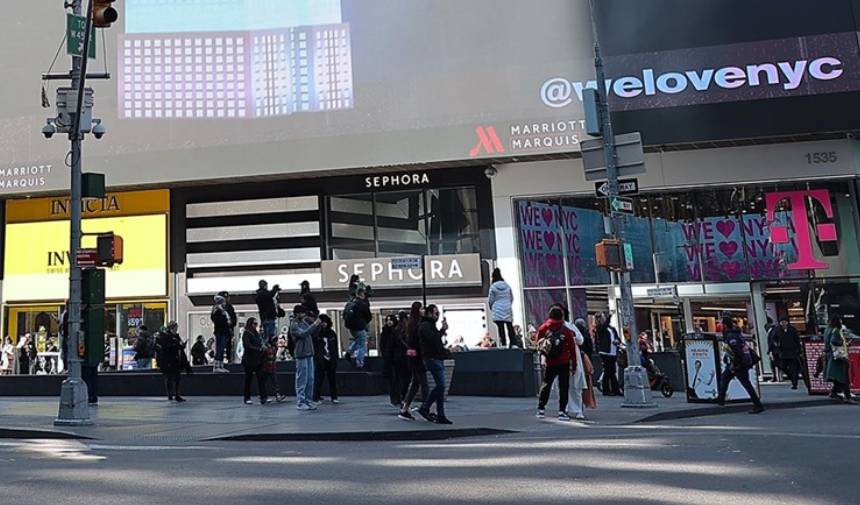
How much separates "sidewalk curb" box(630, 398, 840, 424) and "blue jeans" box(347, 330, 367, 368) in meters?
6.32

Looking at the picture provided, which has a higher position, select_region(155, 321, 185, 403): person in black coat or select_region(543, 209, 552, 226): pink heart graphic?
select_region(543, 209, 552, 226): pink heart graphic

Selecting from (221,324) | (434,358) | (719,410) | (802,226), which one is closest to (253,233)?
(221,324)

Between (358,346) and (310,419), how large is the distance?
4085 mm

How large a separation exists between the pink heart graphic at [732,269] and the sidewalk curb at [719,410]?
925cm

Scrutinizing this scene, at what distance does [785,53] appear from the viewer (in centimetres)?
2303

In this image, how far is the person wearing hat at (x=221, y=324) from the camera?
1739 centimetres

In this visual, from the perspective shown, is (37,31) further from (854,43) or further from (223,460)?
(854,43)

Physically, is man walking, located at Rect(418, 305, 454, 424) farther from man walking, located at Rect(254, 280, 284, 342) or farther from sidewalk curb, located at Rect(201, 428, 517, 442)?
man walking, located at Rect(254, 280, 284, 342)

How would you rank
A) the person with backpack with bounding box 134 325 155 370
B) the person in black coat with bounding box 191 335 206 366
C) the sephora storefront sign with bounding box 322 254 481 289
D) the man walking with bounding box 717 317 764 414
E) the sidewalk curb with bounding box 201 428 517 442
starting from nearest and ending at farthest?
the sidewalk curb with bounding box 201 428 517 442, the man walking with bounding box 717 317 764 414, the person with backpack with bounding box 134 325 155 370, the person in black coat with bounding box 191 335 206 366, the sephora storefront sign with bounding box 322 254 481 289

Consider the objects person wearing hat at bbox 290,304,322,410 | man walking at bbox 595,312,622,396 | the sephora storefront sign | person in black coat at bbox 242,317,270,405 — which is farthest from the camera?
the sephora storefront sign

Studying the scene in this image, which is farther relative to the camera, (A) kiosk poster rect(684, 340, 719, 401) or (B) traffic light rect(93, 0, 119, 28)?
(A) kiosk poster rect(684, 340, 719, 401)

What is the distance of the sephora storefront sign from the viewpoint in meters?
25.7

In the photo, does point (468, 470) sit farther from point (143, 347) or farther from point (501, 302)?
point (143, 347)

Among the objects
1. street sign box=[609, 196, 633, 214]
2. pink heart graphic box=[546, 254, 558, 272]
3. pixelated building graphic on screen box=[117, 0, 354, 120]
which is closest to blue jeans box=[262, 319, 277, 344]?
street sign box=[609, 196, 633, 214]
